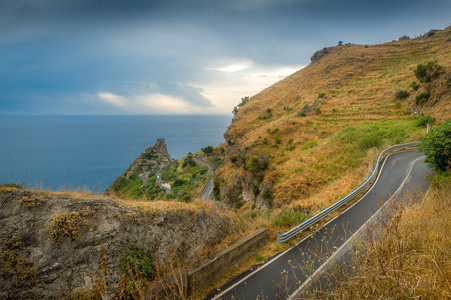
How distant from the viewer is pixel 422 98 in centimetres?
2731

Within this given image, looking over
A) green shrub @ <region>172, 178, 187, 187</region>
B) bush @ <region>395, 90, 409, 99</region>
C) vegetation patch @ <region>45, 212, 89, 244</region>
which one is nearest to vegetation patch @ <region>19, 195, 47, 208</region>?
vegetation patch @ <region>45, 212, 89, 244</region>

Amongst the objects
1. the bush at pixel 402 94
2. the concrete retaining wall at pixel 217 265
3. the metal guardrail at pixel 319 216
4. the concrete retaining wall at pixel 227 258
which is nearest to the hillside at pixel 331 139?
the bush at pixel 402 94

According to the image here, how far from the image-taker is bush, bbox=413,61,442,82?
29156mm

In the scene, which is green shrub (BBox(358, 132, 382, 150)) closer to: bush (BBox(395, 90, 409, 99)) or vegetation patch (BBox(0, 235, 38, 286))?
bush (BBox(395, 90, 409, 99))

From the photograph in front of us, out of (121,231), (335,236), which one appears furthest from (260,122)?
(121,231)

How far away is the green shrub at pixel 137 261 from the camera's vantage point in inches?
223

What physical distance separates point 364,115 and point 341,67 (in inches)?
1555

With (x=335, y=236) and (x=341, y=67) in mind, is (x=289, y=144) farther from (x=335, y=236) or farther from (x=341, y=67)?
(x=341, y=67)

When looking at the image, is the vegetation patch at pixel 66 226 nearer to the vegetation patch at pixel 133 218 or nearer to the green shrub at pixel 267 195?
the vegetation patch at pixel 133 218

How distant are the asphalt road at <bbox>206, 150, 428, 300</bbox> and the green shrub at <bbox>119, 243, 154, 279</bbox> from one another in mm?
1971

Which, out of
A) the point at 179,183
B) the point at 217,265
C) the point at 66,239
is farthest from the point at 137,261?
the point at 179,183

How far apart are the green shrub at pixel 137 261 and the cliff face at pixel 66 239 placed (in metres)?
0.15

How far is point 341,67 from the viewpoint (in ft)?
211

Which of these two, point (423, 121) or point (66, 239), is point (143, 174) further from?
point (66, 239)
